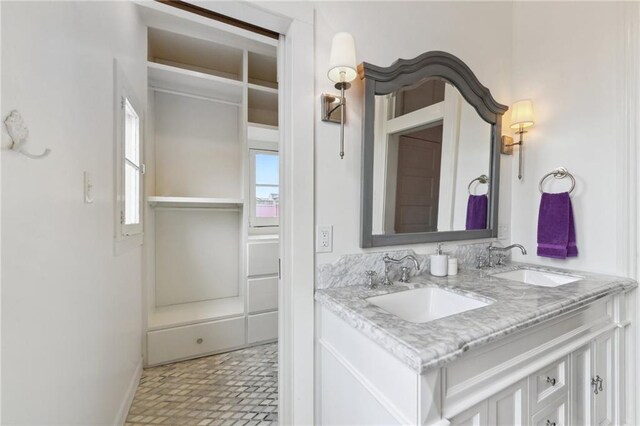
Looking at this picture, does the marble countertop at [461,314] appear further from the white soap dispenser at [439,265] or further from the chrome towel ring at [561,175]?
the chrome towel ring at [561,175]

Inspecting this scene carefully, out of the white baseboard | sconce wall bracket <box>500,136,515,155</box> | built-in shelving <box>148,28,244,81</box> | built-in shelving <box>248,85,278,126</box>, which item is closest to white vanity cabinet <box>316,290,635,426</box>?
sconce wall bracket <box>500,136,515,155</box>

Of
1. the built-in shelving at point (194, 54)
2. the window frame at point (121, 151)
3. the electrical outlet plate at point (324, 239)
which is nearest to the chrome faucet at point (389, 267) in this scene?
the electrical outlet plate at point (324, 239)

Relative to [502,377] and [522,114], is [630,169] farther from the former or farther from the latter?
[502,377]

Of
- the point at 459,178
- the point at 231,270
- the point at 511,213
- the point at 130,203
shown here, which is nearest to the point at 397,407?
the point at 459,178

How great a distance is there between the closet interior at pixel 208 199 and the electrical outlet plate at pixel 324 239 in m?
1.36

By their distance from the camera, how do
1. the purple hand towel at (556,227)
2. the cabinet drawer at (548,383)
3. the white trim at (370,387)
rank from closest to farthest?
the white trim at (370,387), the cabinet drawer at (548,383), the purple hand towel at (556,227)

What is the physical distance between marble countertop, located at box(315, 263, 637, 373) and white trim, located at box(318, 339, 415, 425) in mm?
166

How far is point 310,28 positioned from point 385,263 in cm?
114

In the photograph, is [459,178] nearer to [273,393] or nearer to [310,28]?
[310,28]

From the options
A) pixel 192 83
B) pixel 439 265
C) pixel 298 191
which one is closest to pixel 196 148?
pixel 192 83

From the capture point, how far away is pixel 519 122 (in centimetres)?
180

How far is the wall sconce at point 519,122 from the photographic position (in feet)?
5.82

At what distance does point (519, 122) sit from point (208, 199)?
92.1 inches

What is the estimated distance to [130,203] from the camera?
1.86 meters
